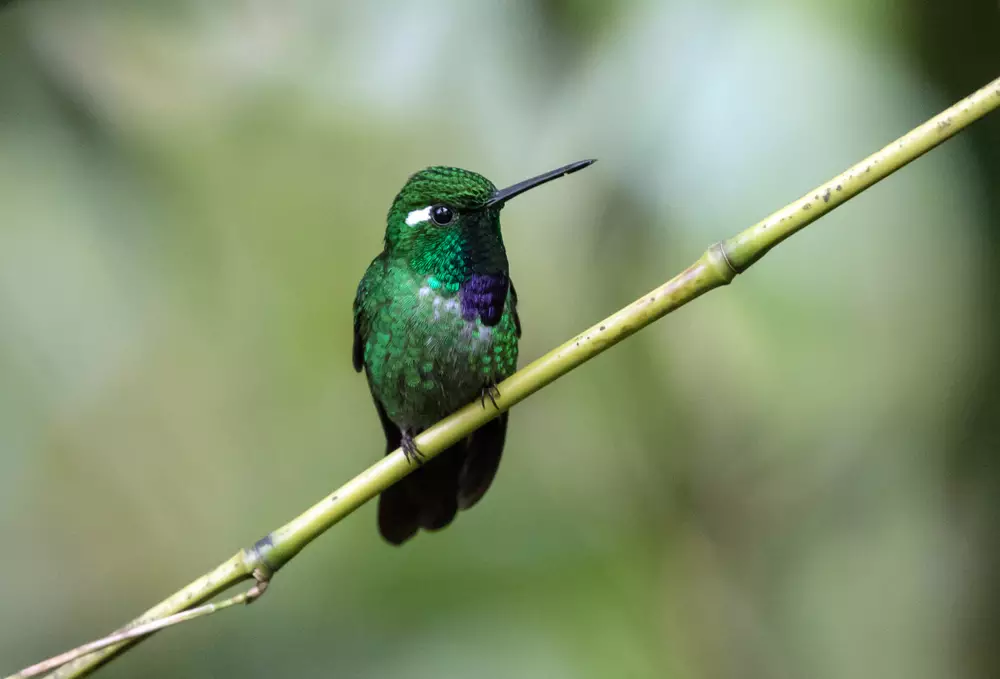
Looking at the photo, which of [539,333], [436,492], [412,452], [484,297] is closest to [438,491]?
[436,492]

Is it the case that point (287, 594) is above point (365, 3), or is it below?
below

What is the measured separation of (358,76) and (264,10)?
256 mm

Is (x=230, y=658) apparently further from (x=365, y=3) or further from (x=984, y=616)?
(x=984, y=616)

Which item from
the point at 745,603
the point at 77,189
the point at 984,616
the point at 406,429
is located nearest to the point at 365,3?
the point at 77,189

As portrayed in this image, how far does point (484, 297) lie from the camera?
3.59 ft

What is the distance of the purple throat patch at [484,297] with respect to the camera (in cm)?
108

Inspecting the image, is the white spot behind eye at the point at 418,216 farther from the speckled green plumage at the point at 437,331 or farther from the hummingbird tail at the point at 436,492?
the hummingbird tail at the point at 436,492

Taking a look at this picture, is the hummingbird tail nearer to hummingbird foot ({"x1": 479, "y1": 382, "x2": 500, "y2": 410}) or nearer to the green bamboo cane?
hummingbird foot ({"x1": 479, "y1": 382, "x2": 500, "y2": 410})

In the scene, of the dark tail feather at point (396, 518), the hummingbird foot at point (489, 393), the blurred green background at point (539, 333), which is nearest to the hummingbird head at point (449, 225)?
the hummingbird foot at point (489, 393)

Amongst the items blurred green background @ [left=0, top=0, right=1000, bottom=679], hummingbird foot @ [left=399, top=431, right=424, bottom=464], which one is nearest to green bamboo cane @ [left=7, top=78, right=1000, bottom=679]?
hummingbird foot @ [left=399, top=431, right=424, bottom=464]

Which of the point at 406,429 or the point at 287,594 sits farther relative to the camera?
the point at 287,594

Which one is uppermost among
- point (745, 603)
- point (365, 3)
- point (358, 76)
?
point (365, 3)

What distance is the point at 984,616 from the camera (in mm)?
1720

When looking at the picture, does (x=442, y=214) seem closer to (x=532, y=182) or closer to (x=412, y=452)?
(x=532, y=182)
